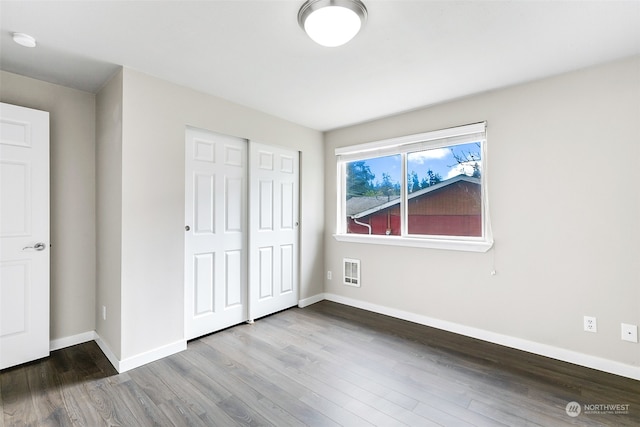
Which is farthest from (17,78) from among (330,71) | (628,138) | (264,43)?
(628,138)

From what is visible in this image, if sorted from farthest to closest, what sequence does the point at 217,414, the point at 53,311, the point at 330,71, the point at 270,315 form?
the point at 270,315 → the point at 53,311 → the point at 330,71 → the point at 217,414

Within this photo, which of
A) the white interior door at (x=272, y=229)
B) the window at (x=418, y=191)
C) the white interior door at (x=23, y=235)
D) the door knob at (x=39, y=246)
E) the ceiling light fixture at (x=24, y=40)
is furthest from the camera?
the white interior door at (x=272, y=229)

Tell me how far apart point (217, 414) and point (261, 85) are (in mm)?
2567

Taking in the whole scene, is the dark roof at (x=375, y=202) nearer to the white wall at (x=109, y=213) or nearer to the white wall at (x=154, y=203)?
the white wall at (x=154, y=203)

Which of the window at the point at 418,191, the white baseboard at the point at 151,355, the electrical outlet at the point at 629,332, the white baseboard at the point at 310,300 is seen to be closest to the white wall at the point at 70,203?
the white baseboard at the point at 151,355

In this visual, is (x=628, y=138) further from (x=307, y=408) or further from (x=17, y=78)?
(x=17, y=78)

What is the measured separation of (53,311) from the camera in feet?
8.63

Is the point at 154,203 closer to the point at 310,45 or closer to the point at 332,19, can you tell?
the point at 310,45

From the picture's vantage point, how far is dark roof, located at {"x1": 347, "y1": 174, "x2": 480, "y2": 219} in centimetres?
320

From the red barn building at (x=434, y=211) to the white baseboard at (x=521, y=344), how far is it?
940mm

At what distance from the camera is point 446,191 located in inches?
125

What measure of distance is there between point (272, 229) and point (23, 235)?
218cm

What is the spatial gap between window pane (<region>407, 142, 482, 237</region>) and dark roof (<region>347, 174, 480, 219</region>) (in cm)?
1

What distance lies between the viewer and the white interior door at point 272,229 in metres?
3.33
